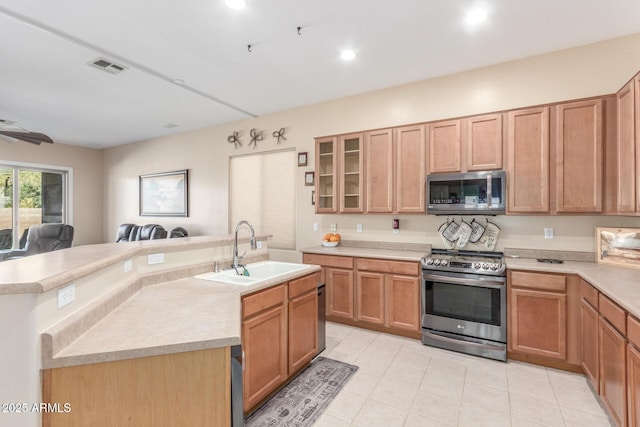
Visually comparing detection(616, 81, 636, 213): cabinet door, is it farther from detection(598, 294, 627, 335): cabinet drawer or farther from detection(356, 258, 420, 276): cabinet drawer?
detection(356, 258, 420, 276): cabinet drawer

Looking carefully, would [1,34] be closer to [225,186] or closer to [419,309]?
[225,186]

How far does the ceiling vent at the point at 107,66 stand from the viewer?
3240 millimetres

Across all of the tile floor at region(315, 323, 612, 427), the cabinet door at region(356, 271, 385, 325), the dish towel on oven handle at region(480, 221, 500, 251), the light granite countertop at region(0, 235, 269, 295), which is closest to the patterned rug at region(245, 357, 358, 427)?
the tile floor at region(315, 323, 612, 427)

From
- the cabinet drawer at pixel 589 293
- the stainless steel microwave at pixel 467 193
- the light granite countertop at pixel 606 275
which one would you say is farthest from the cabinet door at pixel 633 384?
the stainless steel microwave at pixel 467 193

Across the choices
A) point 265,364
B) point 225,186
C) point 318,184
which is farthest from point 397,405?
point 225,186

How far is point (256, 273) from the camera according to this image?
9.28 feet

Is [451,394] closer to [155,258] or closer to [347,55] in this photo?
[155,258]

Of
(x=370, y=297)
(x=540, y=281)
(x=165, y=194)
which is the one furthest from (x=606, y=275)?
(x=165, y=194)

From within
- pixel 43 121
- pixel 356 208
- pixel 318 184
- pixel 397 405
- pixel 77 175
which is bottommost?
pixel 397 405

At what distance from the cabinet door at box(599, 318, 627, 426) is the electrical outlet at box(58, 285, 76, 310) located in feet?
9.55

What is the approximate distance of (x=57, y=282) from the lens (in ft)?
3.89

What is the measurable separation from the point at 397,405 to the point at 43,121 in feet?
22.6

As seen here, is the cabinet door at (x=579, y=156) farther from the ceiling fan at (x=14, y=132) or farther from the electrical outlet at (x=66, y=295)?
the ceiling fan at (x=14, y=132)

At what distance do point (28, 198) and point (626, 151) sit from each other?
9.50 metres
